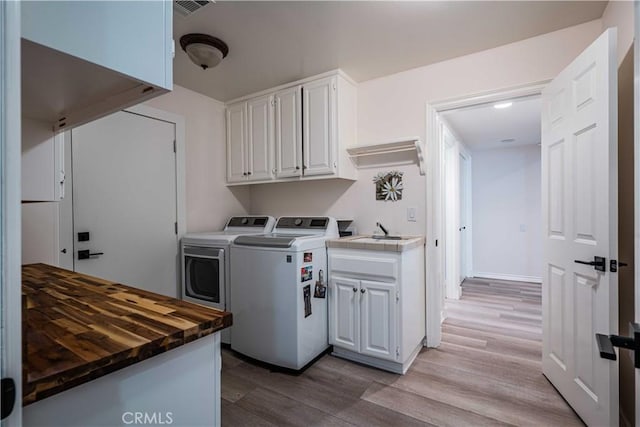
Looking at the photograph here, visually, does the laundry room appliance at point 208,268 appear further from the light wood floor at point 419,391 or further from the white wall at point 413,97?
the white wall at point 413,97

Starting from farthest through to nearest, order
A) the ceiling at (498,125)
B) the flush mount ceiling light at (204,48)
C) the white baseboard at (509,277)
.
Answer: the white baseboard at (509,277), the ceiling at (498,125), the flush mount ceiling light at (204,48)

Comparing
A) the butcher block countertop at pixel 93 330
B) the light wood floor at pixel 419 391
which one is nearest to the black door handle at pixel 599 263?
the light wood floor at pixel 419 391

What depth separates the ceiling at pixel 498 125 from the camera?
131 inches

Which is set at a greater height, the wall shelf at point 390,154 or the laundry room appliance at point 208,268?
the wall shelf at point 390,154

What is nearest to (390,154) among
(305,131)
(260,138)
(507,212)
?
(305,131)

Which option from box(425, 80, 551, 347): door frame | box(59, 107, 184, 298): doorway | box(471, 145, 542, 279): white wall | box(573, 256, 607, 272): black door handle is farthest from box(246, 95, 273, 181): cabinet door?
box(471, 145, 542, 279): white wall

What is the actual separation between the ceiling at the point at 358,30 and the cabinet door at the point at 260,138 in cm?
39

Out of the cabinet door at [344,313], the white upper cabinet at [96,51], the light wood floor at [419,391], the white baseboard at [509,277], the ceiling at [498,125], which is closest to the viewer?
the white upper cabinet at [96,51]

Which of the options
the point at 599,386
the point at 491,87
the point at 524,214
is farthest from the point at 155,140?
the point at 524,214

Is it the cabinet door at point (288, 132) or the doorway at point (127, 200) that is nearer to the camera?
the doorway at point (127, 200)

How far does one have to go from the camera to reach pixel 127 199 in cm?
252

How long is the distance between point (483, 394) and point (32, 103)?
8.83 ft

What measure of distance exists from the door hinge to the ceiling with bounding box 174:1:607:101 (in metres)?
2.00

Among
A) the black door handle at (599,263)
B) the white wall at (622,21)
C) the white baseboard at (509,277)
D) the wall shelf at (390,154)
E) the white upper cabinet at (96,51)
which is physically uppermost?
the white wall at (622,21)
